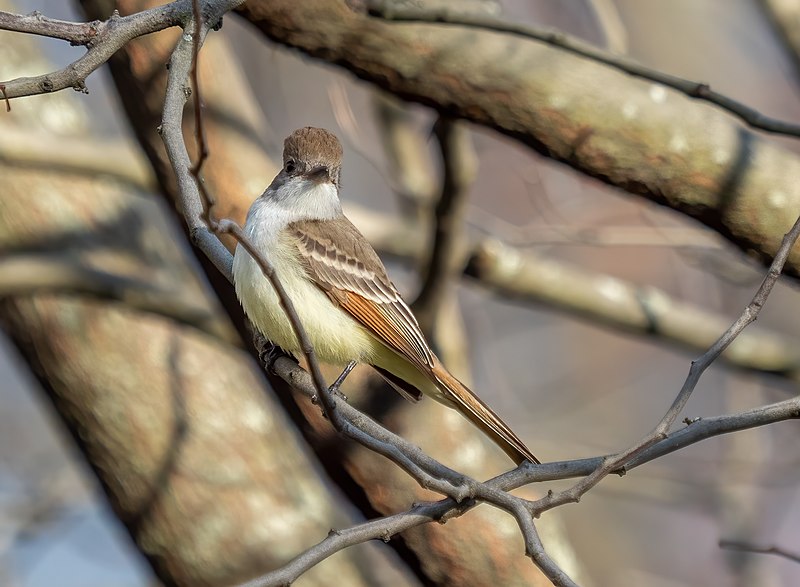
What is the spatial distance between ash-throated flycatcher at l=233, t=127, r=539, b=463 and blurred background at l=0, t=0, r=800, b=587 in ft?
2.08

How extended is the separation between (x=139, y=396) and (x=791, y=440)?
500cm

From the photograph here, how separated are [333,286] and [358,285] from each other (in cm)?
12

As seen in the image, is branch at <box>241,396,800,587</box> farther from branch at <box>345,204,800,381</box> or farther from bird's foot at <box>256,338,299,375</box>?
branch at <box>345,204,800,381</box>

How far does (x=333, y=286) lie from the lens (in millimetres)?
4371

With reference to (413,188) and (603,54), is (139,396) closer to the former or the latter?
(413,188)

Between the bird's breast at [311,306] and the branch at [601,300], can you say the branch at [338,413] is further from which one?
the branch at [601,300]

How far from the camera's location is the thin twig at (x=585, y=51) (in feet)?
14.7

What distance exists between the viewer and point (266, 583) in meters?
2.57

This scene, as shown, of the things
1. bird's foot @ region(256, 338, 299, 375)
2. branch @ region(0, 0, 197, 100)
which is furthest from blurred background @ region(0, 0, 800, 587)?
branch @ region(0, 0, 197, 100)

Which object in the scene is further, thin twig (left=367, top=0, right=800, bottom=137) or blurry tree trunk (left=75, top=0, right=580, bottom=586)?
blurry tree trunk (left=75, top=0, right=580, bottom=586)

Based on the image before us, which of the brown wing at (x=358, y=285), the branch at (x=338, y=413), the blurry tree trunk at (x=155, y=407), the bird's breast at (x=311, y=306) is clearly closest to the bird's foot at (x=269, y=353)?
the bird's breast at (x=311, y=306)

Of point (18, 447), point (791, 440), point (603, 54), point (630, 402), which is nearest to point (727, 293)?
point (791, 440)

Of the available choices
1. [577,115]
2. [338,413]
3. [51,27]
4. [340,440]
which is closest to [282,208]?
[340,440]

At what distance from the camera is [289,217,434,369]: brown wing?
4.28m
